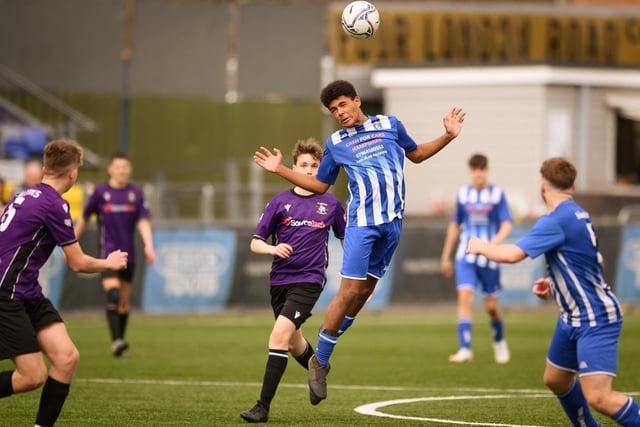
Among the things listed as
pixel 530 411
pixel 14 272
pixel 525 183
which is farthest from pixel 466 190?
pixel 525 183

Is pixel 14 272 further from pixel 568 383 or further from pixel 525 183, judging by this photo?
pixel 525 183

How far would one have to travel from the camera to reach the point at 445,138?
30.0 ft

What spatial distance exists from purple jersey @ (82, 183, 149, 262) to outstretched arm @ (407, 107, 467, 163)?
639 centimetres

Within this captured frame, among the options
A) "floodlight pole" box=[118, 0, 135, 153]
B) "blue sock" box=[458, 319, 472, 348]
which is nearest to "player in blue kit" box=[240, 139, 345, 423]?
"blue sock" box=[458, 319, 472, 348]

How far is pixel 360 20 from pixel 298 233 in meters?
1.85

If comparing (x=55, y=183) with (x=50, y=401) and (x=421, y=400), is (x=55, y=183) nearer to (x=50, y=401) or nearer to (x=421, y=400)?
(x=50, y=401)

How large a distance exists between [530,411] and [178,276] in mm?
12749

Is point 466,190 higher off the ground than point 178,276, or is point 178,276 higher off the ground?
point 466,190

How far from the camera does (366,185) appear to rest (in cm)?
892

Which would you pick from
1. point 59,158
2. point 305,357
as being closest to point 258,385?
point 305,357

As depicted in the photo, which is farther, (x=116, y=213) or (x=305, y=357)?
(x=116, y=213)

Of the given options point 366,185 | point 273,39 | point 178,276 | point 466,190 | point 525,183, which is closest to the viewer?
point 366,185

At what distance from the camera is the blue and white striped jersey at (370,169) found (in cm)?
893

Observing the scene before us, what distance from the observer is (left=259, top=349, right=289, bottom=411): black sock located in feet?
29.4
